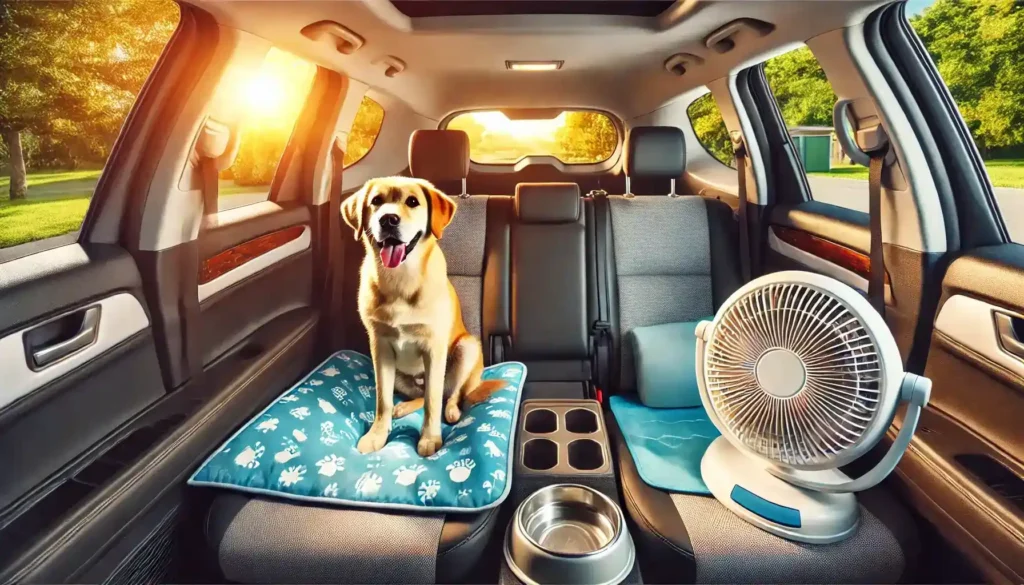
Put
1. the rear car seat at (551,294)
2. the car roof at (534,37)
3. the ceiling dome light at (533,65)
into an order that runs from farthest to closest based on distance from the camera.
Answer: the ceiling dome light at (533,65) < the rear car seat at (551,294) < the car roof at (534,37)

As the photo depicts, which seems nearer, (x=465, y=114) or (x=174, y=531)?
(x=174, y=531)

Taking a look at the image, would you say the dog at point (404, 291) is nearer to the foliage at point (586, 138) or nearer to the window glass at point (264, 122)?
the window glass at point (264, 122)

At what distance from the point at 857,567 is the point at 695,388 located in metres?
0.99

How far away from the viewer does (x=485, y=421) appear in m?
2.25

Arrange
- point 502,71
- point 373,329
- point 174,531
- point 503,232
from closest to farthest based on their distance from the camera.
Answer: point 174,531, point 373,329, point 503,232, point 502,71

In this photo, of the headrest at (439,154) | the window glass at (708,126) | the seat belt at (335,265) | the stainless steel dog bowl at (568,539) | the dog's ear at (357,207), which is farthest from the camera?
the window glass at (708,126)

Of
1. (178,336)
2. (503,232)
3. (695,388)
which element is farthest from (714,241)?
(178,336)

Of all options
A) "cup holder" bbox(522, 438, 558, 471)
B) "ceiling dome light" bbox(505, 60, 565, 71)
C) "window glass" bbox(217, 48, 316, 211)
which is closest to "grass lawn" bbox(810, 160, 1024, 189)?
"cup holder" bbox(522, 438, 558, 471)

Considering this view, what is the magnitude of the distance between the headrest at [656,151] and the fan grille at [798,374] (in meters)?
1.54

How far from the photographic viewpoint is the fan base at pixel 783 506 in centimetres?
165

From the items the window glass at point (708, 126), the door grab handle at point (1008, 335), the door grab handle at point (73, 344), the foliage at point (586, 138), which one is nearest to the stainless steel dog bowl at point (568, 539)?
the door grab handle at point (1008, 335)

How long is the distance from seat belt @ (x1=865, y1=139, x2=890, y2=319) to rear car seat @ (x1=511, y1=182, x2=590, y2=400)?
1.24 m

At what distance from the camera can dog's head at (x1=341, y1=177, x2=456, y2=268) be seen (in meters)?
1.99

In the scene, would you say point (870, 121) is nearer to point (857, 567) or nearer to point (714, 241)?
point (714, 241)
